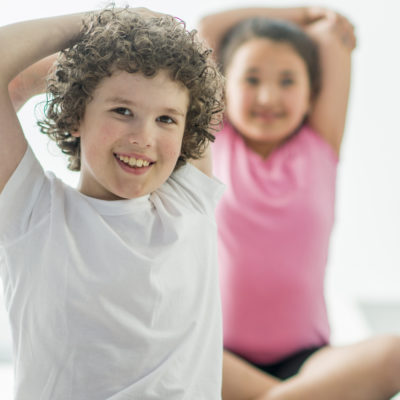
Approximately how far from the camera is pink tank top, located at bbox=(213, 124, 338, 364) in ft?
3.98

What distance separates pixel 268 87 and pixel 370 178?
914 mm

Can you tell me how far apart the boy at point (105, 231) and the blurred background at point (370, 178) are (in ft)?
4.05

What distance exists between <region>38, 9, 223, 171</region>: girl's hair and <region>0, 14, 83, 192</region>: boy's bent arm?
3 centimetres

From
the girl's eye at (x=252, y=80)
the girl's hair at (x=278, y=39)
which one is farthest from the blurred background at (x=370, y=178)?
the girl's eye at (x=252, y=80)

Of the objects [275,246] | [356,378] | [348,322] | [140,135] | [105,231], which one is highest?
[140,135]

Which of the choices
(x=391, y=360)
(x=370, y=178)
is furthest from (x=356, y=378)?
(x=370, y=178)

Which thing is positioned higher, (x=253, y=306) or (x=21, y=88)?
(x=21, y=88)

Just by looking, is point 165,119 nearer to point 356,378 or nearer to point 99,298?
point 99,298

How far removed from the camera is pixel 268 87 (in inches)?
49.8

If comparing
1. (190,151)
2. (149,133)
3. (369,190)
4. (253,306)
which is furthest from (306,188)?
(369,190)

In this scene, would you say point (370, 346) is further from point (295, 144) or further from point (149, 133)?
point (149, 133)

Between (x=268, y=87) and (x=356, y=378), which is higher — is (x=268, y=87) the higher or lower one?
the higher one

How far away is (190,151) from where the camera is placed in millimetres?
795

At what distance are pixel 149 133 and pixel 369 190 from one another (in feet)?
5.00
